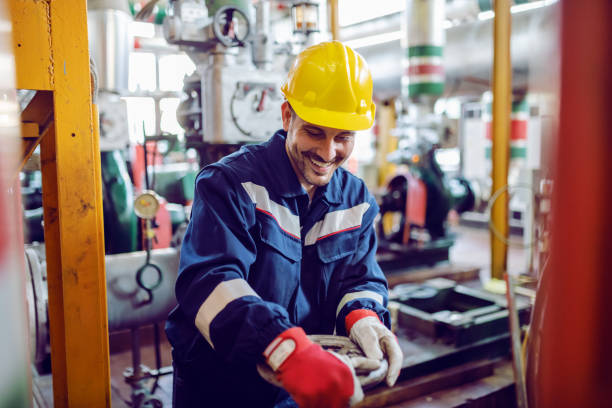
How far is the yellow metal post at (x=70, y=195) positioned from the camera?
119 centimetres

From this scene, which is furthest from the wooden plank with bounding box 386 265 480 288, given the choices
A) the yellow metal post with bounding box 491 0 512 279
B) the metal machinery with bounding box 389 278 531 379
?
the metal machinery with bounding box 389 278 531 379

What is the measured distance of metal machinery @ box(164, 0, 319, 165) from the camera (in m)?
2.37

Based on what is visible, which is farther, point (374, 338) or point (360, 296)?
point (360, 296)

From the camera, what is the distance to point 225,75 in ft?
7.73

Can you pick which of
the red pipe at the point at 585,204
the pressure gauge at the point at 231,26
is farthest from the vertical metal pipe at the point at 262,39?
the red pipe at the point at 585,204

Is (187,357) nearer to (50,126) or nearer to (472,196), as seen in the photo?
(50,126)

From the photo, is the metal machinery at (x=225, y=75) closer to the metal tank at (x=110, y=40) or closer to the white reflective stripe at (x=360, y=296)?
the metal tank at (x=110, y=40)

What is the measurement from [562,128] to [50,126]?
4.01 ft

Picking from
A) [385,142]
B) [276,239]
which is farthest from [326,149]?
[385,142]

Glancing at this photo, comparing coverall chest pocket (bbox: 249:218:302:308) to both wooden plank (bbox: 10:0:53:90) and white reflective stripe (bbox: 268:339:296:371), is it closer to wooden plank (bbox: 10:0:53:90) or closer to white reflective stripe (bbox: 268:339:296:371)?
white reflective stripe (bbox: 268:339:296:371)

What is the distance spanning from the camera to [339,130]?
54.6 inches

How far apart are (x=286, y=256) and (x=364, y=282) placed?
0.31 metres

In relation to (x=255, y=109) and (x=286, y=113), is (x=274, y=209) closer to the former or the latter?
(x=286, y=113)

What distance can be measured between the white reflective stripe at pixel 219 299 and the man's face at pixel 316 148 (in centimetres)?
40
